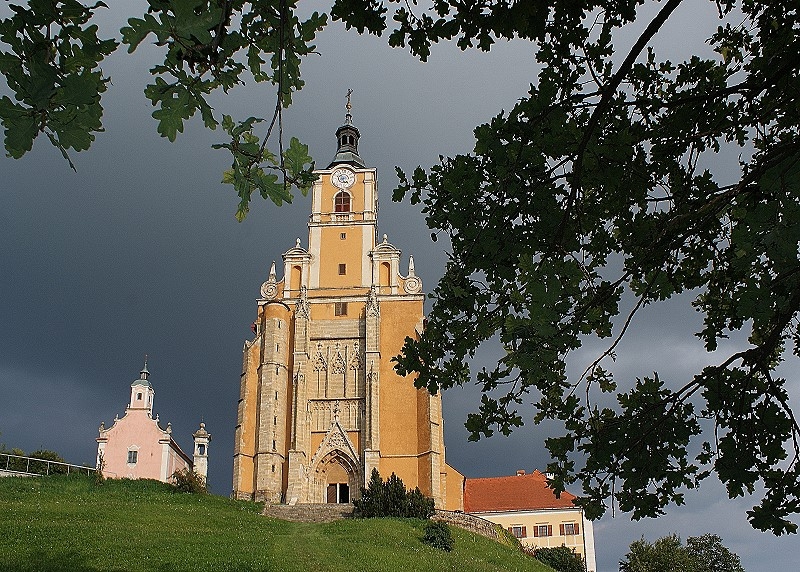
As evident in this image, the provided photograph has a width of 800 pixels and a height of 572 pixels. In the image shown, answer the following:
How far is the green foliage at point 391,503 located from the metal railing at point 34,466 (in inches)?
490

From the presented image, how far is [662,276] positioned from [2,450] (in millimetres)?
33885

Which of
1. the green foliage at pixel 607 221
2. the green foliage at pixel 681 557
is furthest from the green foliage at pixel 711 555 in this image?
the green foliage at pixel 607 221

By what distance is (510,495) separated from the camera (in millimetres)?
50812

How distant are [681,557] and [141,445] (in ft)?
101

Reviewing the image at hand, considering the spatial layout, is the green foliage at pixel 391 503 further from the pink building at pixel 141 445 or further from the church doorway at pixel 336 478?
the pink building at pixel 141 445

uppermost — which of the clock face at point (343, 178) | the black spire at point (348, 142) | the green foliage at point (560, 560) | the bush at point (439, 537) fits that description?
the black spire at point (348, 142)

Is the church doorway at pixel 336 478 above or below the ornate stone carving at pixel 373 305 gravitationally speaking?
below

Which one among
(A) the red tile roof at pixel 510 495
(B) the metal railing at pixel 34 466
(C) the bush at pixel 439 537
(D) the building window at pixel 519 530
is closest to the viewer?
(C) the bush at pixel 439 537

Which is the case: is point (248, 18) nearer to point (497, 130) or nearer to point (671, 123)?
point (497, 130)

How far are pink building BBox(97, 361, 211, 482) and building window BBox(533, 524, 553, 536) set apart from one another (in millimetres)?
20989

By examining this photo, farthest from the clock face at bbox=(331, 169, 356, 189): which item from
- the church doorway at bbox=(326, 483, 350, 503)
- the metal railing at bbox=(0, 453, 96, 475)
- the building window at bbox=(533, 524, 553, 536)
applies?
the building window at bbox=(533, 524, 553, 536)

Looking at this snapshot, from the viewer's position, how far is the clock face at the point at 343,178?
1772 inches

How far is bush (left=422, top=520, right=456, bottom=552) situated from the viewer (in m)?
25.6

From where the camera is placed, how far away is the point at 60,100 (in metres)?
2.84
